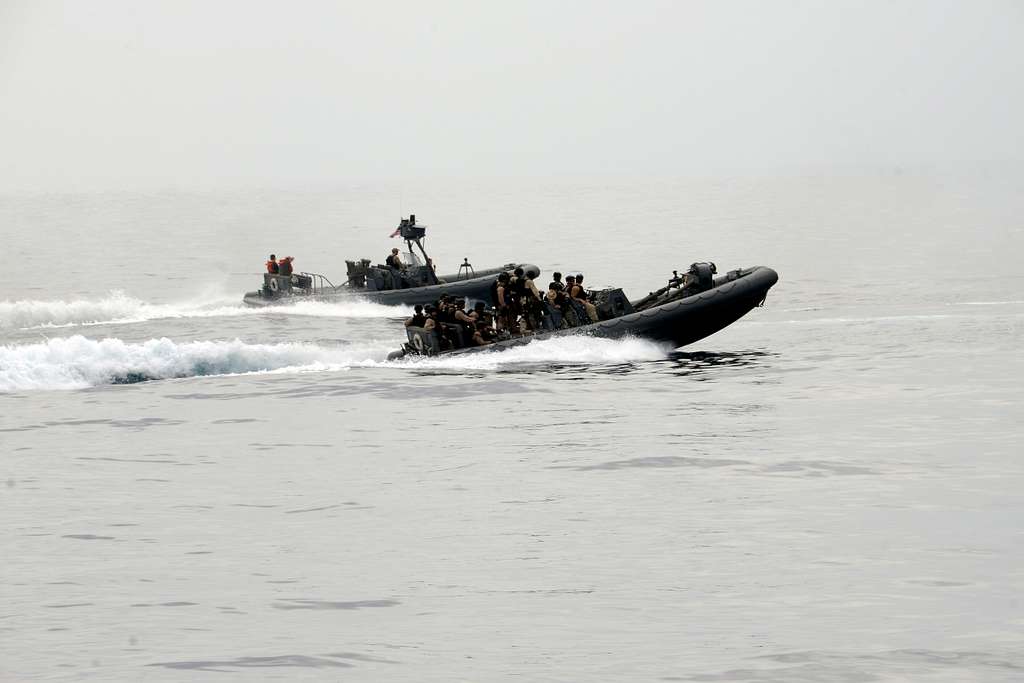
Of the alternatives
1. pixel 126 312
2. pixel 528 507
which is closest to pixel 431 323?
pixel 528 507

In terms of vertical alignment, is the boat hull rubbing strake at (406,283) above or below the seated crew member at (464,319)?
above

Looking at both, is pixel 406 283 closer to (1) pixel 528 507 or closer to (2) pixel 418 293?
(2) pixel 418 293

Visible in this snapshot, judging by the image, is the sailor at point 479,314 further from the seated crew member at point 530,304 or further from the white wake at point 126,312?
the white wake at point 126,312

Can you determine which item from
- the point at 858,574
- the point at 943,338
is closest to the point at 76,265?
the point at 943,338

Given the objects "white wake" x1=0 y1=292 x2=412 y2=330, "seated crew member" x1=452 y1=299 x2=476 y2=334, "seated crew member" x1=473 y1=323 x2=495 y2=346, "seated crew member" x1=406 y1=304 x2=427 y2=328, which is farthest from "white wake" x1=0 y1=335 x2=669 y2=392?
"white wake" x1=0 y1=292 x2=412 y2=330

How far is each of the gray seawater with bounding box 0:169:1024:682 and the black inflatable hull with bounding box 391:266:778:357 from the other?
1.03 ft

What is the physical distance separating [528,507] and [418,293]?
3021cm

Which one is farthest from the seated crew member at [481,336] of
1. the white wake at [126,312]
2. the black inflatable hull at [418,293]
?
the white wake at [126,312]

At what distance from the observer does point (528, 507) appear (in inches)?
744

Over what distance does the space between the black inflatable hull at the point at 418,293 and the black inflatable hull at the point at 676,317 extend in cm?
1328

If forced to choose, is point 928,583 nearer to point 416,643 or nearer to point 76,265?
point 416,643

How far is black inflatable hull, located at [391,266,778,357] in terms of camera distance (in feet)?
109

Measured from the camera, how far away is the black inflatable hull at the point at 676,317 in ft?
109

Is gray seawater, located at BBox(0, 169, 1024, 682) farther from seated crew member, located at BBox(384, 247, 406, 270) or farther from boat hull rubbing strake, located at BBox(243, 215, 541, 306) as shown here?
seated crew member, located at BBox(384, 247, 406, 270)
